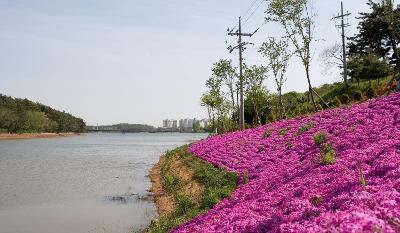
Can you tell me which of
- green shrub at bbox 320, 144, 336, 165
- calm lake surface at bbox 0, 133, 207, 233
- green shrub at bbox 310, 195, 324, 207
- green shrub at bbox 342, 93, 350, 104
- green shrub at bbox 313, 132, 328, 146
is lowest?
calm lake surface at bbox 0, 133, 207, 233

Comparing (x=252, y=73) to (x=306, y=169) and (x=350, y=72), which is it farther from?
(x=306, y=169)

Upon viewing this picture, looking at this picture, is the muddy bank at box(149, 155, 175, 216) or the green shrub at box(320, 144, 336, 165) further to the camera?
the muddy bank at box(149, 155, 175, 216)

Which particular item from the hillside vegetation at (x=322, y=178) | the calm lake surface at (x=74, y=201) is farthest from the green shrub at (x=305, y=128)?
the calm lake surface at (x=74, y=201)

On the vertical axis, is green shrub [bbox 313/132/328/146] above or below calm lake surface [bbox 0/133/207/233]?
above

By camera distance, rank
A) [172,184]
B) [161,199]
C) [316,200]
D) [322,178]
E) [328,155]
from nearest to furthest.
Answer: [316,200] → [322,178] → [328,155] → [161,199] → [172,184]

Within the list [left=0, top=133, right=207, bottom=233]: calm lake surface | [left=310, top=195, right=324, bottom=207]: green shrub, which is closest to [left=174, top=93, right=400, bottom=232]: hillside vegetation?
[left=310, top=195, right=324, bottom=207]: green shrub

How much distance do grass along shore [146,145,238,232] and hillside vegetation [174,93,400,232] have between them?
921 mm

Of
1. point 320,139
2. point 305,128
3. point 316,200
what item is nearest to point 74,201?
point 305,128

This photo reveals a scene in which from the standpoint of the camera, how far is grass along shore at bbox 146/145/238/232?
19.4 m

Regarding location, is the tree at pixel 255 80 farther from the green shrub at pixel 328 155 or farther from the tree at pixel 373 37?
the green shrub at pixel 328 155

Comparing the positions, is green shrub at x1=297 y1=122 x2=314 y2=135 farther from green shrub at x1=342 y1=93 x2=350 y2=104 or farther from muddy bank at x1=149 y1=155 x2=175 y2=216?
green shrub at x1=342 y1=93 x2=350 y2=104

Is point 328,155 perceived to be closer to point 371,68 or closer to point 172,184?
point 172,184

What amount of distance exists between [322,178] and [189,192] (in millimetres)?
12775

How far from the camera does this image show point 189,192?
2664 cm
